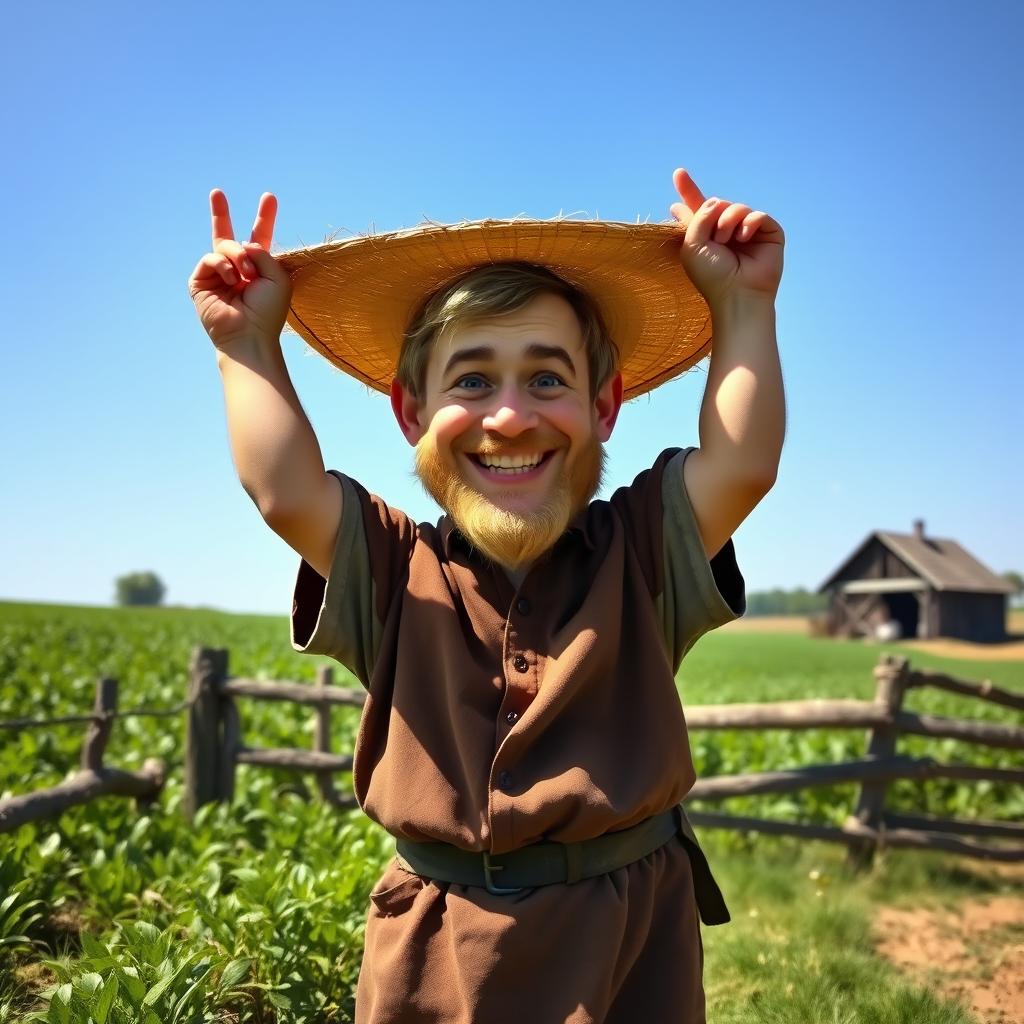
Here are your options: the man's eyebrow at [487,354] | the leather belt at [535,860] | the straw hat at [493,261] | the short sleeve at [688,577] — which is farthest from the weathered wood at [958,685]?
the man's eyebrow at [487,354]

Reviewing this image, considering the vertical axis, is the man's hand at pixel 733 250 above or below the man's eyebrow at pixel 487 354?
above

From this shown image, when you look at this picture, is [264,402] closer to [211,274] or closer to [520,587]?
[211,274]

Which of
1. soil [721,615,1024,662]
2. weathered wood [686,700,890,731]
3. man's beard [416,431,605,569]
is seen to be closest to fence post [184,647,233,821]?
weathered wood [686,700,890,731]

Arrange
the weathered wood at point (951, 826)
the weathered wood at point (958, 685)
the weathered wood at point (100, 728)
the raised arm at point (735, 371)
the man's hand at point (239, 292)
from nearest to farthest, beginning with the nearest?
1. the raised arm at point (735, 371)
2. the man's hand at point (239, 292)
3. the weathered wood at point (100, 728)
4. the weathered wood at point (958, 685)
5. the weathered wood at point (951, 826)

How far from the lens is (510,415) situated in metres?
1.87

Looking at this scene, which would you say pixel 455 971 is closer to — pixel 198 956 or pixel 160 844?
pixel 198 956

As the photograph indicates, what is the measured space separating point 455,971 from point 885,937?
11.9 feet

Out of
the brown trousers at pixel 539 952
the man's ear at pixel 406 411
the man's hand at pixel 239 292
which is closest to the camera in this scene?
the brown trousers at pixel 539 952

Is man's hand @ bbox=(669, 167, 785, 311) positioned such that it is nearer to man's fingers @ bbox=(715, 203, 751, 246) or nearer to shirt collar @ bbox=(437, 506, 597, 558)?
man's fingers @ bbox=(715, 203, 751, 246)

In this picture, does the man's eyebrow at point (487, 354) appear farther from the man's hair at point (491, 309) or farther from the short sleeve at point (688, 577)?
the short sleeve at point (688, 577)

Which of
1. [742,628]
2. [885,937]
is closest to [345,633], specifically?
[885,937]

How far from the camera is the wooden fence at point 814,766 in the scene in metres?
5.45

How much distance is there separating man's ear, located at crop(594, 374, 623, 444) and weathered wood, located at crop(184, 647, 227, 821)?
383 centimetres

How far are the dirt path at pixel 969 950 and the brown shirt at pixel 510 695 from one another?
2.26m
